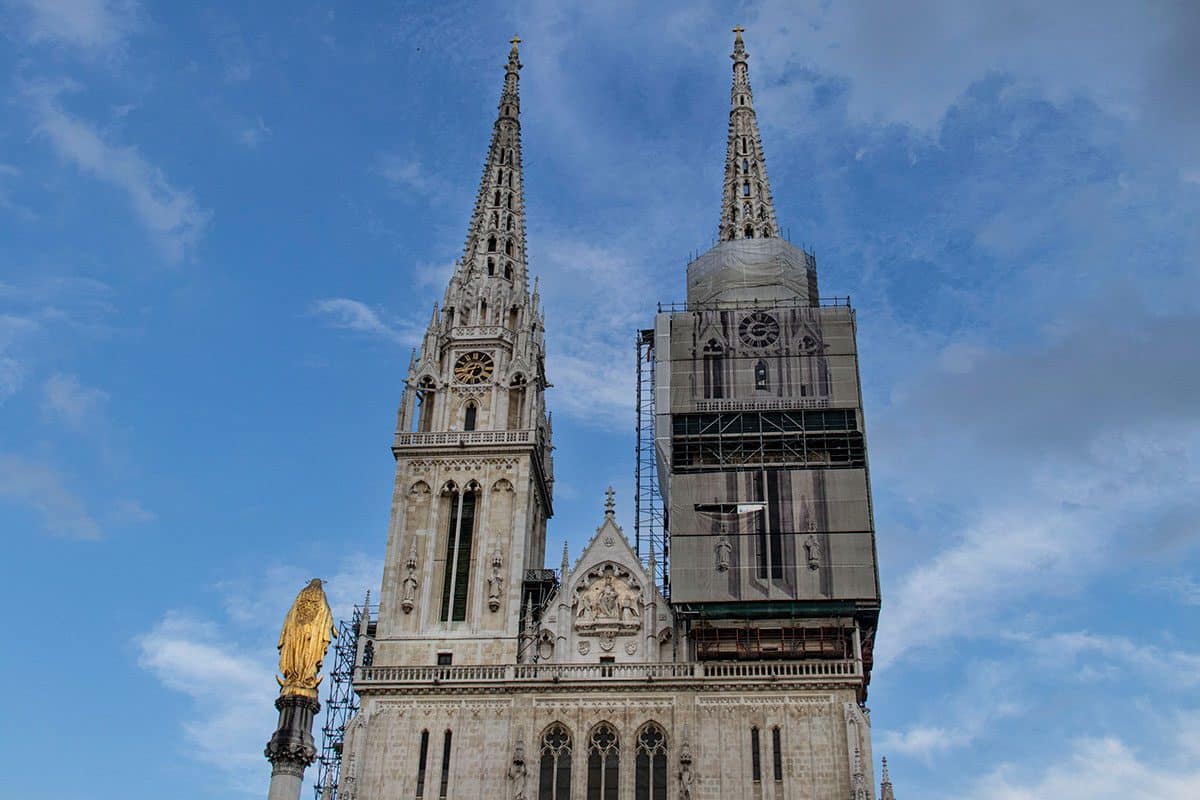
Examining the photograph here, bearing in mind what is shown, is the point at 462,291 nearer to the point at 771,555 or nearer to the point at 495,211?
the point at 495,211

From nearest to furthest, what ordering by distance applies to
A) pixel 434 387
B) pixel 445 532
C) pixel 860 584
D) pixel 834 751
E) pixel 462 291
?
pixel 834 751, pixel 860 584, pixel 445 532, pixel 434 387, pixel 462 291

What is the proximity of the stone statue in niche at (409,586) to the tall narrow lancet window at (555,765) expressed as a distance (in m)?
6.74

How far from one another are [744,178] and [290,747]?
3855 cm

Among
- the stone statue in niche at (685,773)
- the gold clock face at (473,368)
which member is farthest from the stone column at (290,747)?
the gold clock face at (473,368)

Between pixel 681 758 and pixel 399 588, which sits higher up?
pixel 399 588

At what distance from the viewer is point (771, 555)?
4741 centimetres

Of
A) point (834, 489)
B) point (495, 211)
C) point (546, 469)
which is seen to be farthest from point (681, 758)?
point (495, 211)

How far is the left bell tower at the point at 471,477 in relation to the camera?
47594 millimetres

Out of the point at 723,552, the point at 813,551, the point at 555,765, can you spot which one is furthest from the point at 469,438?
the point at 813,551

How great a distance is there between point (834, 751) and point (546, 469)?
16.9m

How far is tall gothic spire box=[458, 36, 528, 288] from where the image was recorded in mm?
58031

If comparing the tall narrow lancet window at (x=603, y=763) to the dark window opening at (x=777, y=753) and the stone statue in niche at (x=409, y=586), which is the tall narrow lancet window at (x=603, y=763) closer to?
the dark window opening at (x=777, y=753)

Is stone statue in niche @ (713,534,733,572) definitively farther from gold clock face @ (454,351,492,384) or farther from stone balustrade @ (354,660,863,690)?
gold clock face @ (454,351,492,384)

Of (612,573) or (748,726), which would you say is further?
(612,573)
